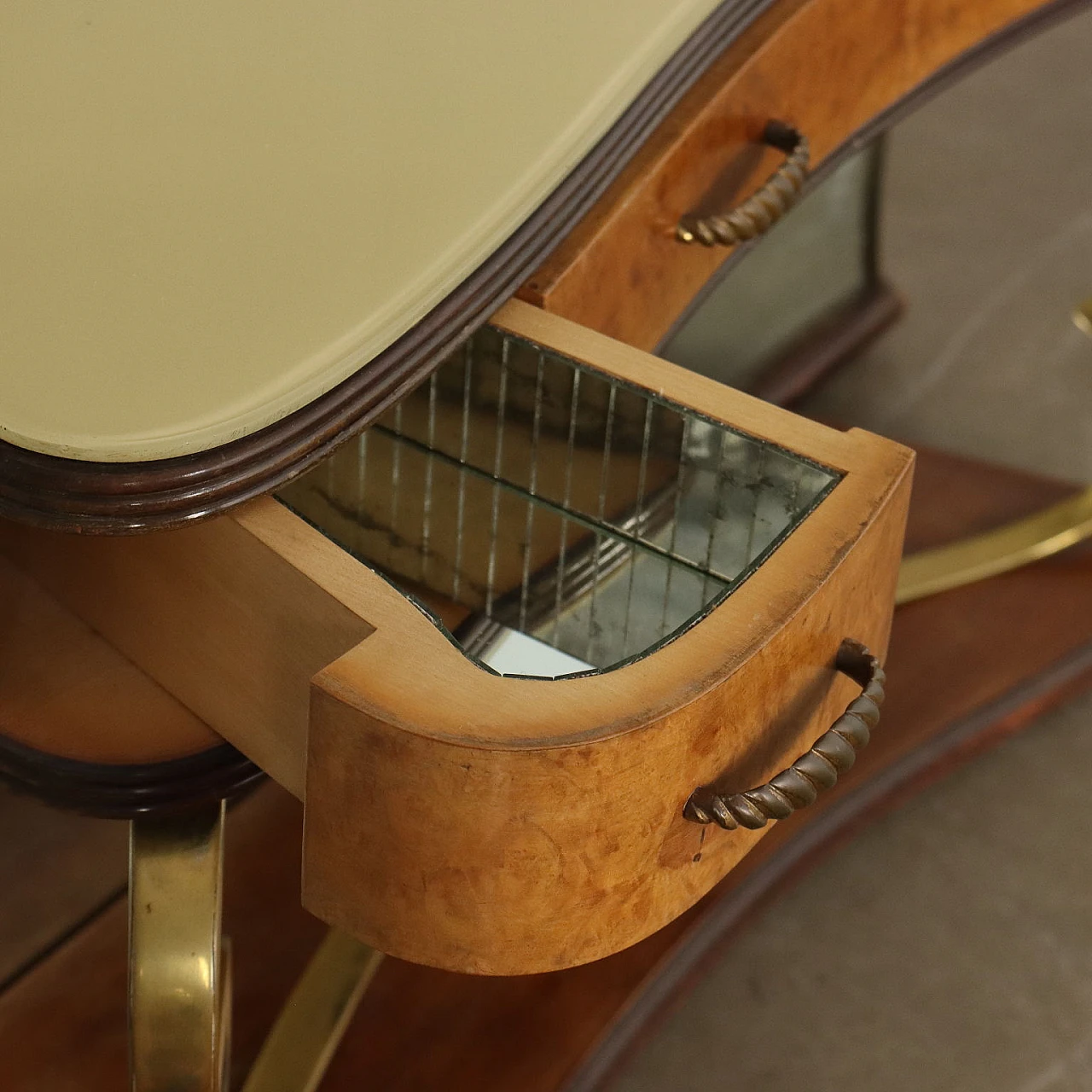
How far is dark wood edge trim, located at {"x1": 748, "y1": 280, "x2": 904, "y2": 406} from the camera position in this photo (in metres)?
1.38

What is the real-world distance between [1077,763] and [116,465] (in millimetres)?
894

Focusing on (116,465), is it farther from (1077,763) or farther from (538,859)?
(1077,763)

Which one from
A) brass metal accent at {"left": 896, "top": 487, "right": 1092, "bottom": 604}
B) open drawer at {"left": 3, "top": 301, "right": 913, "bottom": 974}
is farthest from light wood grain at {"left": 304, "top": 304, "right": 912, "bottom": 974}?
brass metal accent at {"left": 896, "top": 487, "right": 1092, "bottom": 604}

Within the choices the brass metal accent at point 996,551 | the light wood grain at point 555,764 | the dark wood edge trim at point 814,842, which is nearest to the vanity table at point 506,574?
the light wood grain at point 555,764

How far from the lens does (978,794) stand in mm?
1157

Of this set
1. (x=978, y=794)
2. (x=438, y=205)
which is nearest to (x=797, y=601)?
(x=438, y=205)

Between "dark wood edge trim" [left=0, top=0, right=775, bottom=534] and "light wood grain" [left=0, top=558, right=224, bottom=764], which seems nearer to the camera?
"dark wood edge trim" [left=0, top=0, right=775, bottom=534]

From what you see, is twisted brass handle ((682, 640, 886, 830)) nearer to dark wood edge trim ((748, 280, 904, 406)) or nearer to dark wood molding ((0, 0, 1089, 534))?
dark wood molding ((0, 0, 1089, 534))

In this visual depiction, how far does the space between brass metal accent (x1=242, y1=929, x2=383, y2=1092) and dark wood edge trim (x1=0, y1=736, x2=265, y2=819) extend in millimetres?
237

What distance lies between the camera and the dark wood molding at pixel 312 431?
19.3 inches

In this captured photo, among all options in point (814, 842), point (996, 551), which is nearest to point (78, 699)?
point (814, 842)

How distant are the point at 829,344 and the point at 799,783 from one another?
978mm

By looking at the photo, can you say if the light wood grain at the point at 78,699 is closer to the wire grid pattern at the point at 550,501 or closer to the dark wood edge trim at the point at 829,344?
the wire grid pattern at the point at 550,501

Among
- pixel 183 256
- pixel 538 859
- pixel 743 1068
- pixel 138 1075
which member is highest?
pixel 183 256
